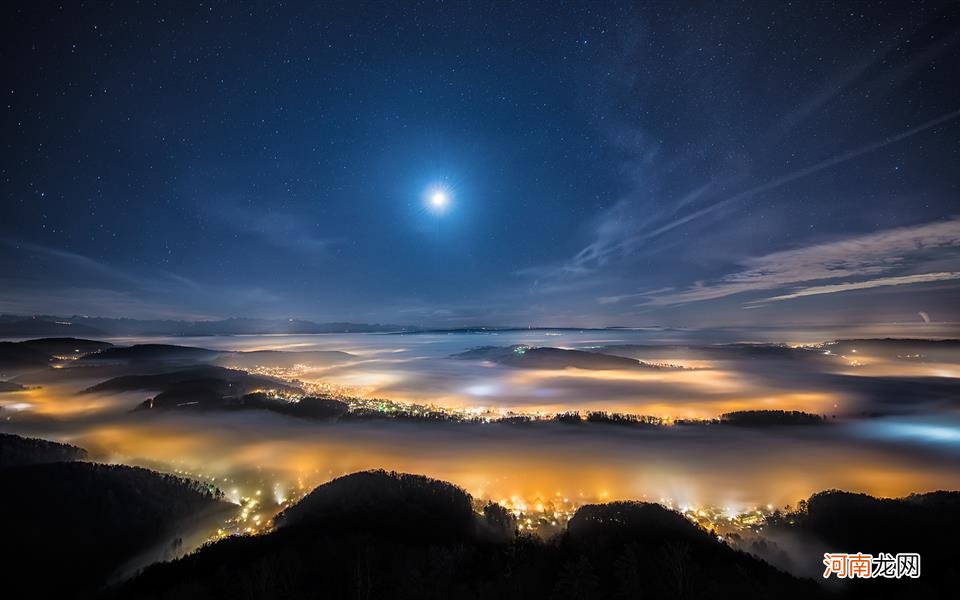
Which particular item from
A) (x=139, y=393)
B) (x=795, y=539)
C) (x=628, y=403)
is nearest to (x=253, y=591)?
(x=795, y=539)

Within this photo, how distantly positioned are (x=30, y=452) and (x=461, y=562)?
110 m

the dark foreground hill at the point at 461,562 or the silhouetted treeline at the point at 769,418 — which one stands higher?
the silhouetted treeline at the point at 769,418

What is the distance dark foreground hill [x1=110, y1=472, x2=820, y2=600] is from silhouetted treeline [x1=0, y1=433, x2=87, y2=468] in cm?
5645

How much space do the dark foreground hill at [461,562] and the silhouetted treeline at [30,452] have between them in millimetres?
56448

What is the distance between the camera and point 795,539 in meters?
72.2

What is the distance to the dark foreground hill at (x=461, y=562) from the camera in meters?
53.6
